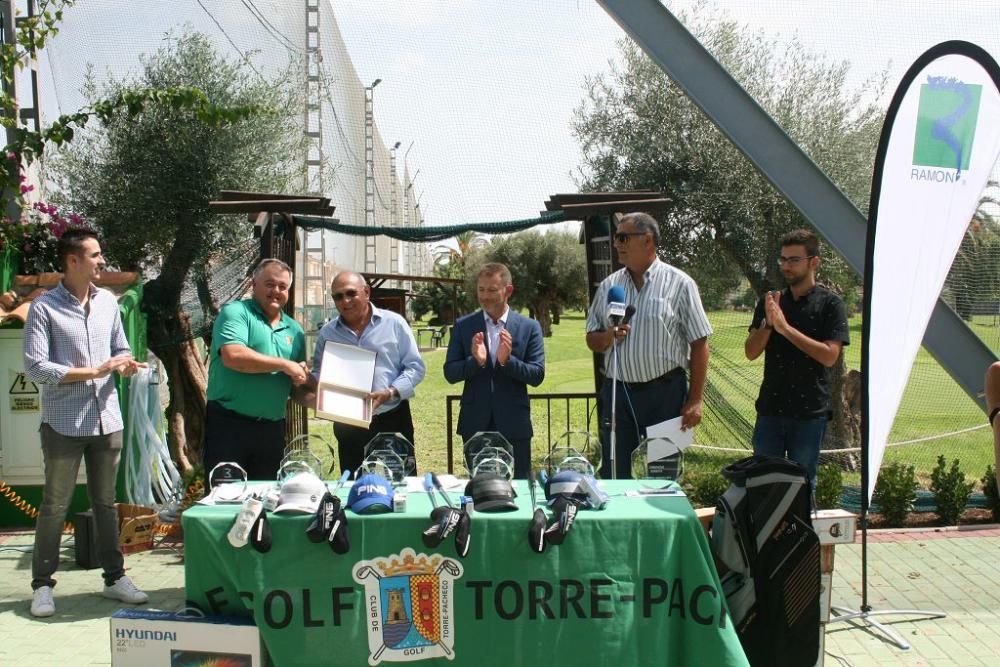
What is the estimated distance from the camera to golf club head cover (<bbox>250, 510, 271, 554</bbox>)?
2.96 m

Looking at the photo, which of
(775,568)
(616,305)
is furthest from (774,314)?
(775,568)

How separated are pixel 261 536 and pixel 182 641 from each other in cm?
46

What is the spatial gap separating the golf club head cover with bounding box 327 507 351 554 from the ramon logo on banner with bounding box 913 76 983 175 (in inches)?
115

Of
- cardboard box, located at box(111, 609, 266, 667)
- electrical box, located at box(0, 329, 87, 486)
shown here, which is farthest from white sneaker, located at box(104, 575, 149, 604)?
electrical box, located at box(0, 329, 87, 486)

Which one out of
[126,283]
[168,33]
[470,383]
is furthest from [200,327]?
[470,383]

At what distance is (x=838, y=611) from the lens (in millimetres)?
4219

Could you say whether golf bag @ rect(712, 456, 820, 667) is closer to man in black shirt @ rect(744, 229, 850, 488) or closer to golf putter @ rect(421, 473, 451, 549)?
golf putter @ rect(421, 473, 451, 549)

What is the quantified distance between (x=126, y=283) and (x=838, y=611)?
5095 millimetres

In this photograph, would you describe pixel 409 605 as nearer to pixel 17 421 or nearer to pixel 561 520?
pixel 561 520

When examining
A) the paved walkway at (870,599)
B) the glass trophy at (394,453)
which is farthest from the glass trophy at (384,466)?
the paved walkway at (870,599)

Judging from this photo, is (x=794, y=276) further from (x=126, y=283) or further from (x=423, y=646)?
(x=126, y=283)

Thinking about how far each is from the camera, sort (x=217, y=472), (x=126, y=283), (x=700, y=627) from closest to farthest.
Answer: (x=700, y=627)
(x=217, y=472)
(x=126, y=283)

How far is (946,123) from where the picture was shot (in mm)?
3762

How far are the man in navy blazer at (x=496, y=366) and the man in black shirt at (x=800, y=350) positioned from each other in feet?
3.91
